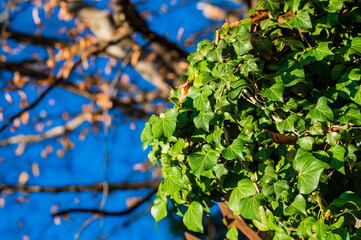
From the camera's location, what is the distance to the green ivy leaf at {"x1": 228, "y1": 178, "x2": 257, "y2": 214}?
87 cm

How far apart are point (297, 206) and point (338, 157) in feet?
0.53

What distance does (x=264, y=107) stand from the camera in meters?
0.94

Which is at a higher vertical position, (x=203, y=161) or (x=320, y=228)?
(x=203, y=161)

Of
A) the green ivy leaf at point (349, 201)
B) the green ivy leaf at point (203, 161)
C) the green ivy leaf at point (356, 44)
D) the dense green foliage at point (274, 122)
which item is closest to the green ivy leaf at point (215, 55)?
the dense green foliage at point (274, 122)

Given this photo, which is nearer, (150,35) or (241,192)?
(241,192)

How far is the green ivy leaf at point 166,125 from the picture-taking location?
893mm

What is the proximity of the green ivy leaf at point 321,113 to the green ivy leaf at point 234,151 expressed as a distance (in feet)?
0.66

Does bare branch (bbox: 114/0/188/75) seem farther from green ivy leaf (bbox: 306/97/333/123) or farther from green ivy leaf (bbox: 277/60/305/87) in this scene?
green ivy leaf (bbox: 306/97/333/123)

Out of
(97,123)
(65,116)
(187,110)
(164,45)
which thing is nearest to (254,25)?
(187,110)

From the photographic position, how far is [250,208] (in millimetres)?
825

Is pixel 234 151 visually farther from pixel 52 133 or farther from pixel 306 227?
pixel 52 133

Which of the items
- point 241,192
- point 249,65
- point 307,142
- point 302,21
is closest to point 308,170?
point 307,142

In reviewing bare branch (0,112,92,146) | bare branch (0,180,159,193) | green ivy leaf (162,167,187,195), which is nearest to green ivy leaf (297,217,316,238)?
green ivy leaf (162,167,187,195)

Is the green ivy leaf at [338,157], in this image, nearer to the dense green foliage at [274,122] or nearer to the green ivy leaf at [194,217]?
the dense green foliage at [274,122]
